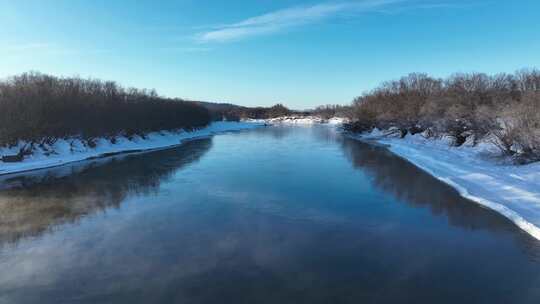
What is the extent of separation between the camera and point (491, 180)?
17312 mm

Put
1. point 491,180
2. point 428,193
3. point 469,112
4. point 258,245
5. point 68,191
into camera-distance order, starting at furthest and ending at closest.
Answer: point 469,112 < point 491,180 < point 68,191 < point 428,193 < point 258,245

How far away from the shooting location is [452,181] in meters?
18.4

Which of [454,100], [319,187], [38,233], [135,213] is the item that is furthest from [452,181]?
[454,100]

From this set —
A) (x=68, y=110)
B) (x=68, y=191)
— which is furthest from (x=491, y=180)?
(x=68, y=110)

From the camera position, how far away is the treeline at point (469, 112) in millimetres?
19781

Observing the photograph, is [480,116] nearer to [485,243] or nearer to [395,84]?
[485,243]

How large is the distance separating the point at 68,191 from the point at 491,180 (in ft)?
61.4

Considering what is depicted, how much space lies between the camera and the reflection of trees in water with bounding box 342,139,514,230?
12.0 m

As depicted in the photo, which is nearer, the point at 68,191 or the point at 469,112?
the point at 68,191

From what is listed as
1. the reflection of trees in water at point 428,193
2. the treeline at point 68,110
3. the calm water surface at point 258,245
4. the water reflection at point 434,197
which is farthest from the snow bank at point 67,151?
the reflection of trees in water at point 428,193

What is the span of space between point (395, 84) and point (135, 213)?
237 feet

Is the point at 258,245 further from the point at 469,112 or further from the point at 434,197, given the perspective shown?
the point at 469,112

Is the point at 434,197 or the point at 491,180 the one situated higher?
the point at 491,180

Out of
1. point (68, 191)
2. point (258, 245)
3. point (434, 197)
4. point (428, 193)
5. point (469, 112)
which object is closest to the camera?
point (258, 245)
